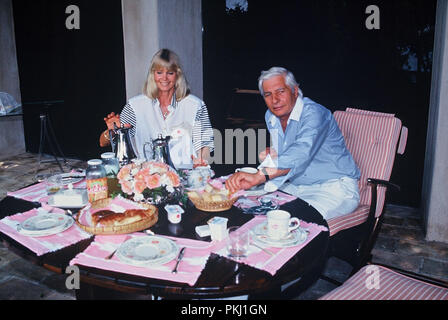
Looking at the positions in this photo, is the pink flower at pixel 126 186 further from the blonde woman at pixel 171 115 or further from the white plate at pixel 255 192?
the blonde woman at pixel 171 115

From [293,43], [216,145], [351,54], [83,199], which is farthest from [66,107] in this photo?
[83,199]

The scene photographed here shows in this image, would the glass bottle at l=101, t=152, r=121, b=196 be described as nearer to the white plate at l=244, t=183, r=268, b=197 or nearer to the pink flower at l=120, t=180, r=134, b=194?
the pink flower at l=120, t=180, r=134, b=194

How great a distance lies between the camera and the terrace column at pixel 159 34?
3883 mm

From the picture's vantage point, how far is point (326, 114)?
2326mm

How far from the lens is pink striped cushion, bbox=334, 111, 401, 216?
232 centimetres

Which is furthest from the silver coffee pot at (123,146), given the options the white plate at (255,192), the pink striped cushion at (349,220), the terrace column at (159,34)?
the terrace column at (159,34)

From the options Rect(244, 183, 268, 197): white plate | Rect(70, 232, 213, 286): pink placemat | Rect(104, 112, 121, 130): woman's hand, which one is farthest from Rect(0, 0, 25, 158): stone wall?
Rect(70, 232, 213, 286): pink placemat

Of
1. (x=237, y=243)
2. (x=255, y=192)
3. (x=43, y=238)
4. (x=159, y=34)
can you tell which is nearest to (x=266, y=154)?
(x=255, y=192)

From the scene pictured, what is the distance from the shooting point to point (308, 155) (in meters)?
2.16

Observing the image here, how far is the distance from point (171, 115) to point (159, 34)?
1.29 m

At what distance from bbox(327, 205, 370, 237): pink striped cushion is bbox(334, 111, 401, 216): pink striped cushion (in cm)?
8

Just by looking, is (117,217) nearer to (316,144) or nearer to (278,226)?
(278,226)

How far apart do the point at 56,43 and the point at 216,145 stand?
2495mm
